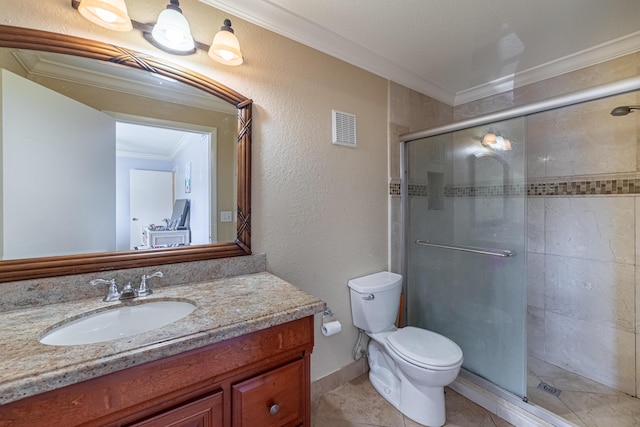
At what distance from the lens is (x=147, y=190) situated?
118 centimetres

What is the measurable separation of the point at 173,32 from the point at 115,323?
1175mm

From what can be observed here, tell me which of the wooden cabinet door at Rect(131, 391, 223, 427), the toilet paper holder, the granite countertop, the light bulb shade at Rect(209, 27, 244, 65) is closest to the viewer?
the granite countertop

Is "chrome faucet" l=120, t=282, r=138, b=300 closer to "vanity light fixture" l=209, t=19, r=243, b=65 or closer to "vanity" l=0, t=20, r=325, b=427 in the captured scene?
"vanity" l=0, t=20, r=325, b=427

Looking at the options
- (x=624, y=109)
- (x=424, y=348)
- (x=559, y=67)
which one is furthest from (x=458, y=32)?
(x=424, y=348)

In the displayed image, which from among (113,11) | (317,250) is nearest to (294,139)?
(317,250)

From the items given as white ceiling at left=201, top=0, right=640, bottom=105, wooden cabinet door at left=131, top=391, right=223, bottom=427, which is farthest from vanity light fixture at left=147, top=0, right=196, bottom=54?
wooden cabinet door at left=131, top=391, right=223, bottom=427

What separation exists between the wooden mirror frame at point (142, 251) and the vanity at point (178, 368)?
0.14m

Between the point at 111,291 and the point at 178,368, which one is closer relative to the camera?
the point at 178,368

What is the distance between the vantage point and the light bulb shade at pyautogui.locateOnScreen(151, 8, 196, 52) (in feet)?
3.51

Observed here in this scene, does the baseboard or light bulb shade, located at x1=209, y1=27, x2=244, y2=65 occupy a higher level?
light bulb shade, located at x1=209, y1=27, x2=244, y2=65

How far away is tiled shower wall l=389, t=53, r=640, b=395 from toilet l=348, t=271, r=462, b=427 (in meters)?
0.40

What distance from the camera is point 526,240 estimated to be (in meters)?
1.47

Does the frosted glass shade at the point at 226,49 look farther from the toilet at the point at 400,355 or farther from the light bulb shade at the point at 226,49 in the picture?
the toilet at the point at 400,355

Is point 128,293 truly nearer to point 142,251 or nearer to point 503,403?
point 142,251
